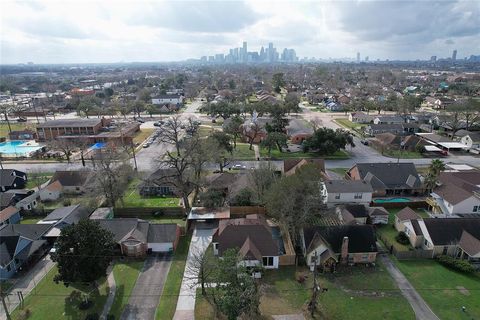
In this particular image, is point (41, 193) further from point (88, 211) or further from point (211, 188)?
point (211, 188)

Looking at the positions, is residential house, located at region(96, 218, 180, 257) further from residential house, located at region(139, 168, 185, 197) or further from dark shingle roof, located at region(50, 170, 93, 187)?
dark shingle roof, located at region(50, 170, 93, 187)

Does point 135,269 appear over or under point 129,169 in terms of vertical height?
under

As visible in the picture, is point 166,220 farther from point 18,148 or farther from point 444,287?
point 18,148

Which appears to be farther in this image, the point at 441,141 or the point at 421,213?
the point at 441,141

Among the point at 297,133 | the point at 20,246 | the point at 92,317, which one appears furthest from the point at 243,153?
the point at 92,317

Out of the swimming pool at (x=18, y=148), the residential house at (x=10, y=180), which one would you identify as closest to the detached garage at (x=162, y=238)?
the residential house at (x=10, y=180)

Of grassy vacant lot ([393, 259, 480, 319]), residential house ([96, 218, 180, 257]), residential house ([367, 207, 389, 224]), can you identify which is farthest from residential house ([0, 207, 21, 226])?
grassy vacant lot ([393, 259, 480, 319])

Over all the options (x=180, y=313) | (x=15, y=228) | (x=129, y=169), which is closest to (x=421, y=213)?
(x=180, y=313)
